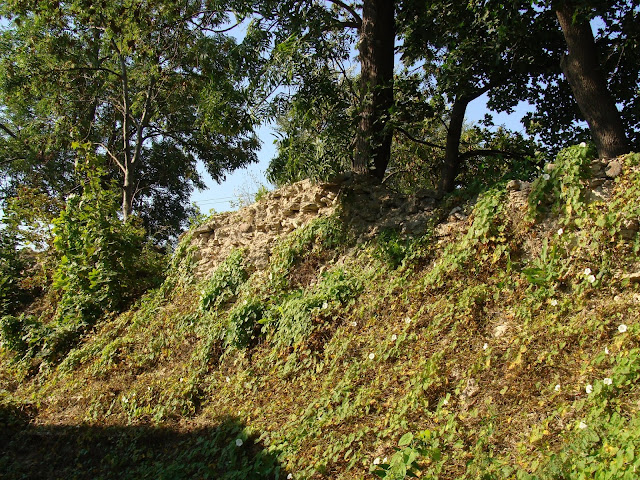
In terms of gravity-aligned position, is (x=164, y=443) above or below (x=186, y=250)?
below

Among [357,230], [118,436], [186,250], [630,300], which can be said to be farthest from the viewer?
[186,250]

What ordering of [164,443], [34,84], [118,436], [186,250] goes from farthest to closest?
[34,84]
[186,250]
[118,436]
[164,443]

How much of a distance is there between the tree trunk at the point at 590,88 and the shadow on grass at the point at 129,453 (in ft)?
15.7

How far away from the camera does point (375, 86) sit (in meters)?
7.48

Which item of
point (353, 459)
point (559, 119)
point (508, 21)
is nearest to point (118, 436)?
point (353, 459)

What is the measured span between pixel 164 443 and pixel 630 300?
4.79 meters

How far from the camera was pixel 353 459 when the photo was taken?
4176mm

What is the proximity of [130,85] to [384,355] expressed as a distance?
612 inches

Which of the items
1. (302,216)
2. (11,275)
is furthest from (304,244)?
(11,275)

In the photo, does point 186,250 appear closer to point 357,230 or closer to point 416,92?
point 357,230

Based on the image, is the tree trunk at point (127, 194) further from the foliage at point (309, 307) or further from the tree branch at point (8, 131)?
the foliage at point (309, 307)

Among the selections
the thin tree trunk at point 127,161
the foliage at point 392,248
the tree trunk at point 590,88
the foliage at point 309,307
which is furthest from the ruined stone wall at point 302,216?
the thin tree trunk at point 127,161

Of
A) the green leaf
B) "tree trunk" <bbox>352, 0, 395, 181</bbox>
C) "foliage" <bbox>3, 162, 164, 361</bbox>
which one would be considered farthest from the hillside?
"foliage" <bbox>3, 162, 164, 361</bbox>

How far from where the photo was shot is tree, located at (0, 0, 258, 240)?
9.87 meters
